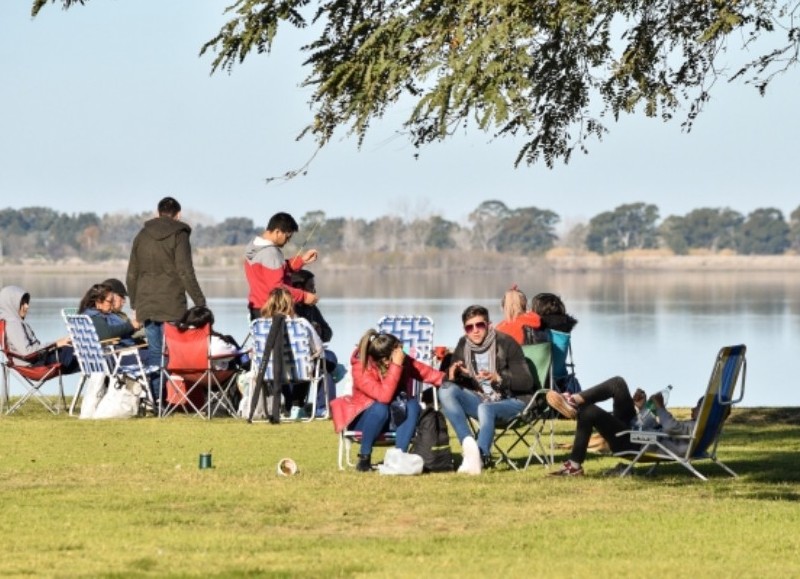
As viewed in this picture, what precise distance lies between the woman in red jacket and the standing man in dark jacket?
4.08 meters

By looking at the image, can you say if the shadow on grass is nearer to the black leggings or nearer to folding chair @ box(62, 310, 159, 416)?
the black leggings

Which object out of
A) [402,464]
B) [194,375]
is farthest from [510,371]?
[194,375]

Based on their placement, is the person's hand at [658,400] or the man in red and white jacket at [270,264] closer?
the person's hand at [658,400]

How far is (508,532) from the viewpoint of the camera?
8.09m

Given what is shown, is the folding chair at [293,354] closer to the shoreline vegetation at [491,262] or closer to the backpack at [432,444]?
the backpack at [432,444]

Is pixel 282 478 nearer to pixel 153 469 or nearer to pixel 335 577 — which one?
pixel 153 469

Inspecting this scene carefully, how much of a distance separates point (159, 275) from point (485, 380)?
4.45 metres

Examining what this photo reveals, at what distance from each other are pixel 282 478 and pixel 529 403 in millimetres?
1454

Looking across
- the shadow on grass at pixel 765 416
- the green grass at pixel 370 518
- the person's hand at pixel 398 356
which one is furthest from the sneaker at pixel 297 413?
the person's hand at pixel 398 356

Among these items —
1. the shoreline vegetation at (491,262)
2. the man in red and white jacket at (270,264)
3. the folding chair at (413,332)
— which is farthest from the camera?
the shoreline vegetation at (491,262)

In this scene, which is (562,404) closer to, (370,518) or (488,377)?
(488,377)

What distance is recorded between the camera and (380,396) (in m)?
10.4

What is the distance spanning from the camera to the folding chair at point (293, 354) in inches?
539

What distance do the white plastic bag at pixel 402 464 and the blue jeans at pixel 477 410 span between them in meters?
0.38
